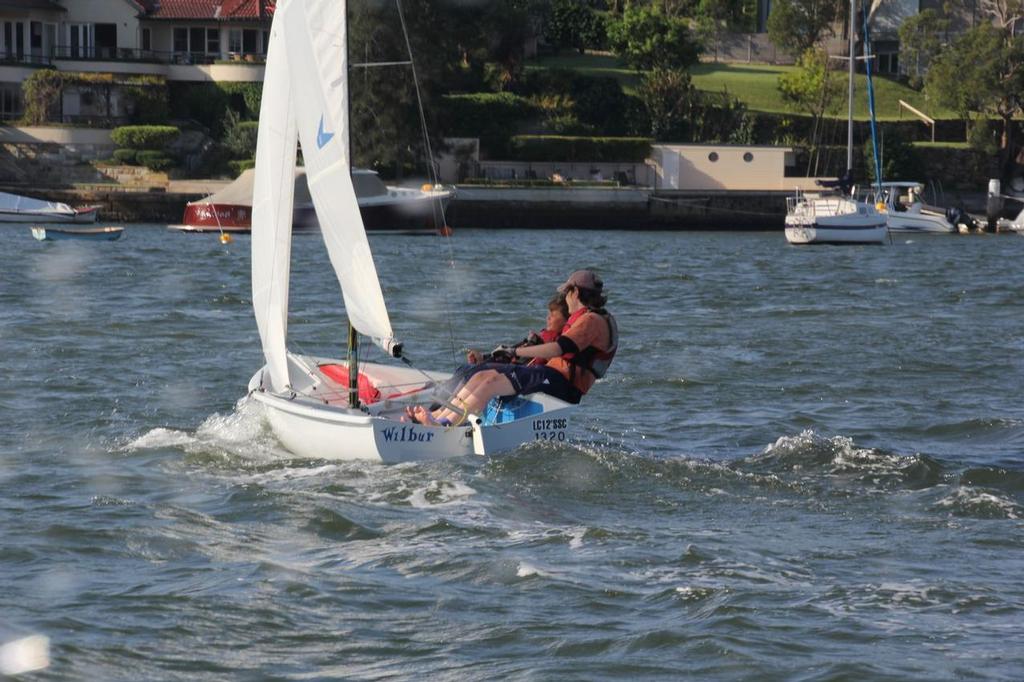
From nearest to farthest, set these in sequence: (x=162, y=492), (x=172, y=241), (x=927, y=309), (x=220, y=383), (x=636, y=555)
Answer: (x=636, y=555) → (x=162, y=492) → (x=220, y=383) → (x=927, y=309) → (x=172, y=241)

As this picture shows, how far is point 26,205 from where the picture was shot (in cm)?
4844

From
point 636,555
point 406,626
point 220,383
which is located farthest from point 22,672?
point 220,383

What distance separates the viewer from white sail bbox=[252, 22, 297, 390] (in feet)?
43.5

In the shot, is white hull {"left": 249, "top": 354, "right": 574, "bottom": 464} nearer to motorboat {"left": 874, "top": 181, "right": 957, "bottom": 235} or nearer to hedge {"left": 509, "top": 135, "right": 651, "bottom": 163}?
motorboat {"left": 874, "top": 181, "right": 957, "bottom": 235}

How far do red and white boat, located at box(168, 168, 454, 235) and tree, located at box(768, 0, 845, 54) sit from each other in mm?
22339

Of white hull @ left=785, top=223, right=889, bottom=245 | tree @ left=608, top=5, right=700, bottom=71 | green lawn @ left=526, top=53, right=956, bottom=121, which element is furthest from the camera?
green lawn @ left=526, top=53, right=956, bottom=121

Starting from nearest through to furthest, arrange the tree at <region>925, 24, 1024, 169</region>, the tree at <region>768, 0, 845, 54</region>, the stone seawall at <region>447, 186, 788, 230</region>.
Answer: the stone seawall at <region>447, 186, 788, 230</region>, the tree at <region>925, 24, 1024, 169</region>, the tree at <region>768, 0, 845, 54</region>

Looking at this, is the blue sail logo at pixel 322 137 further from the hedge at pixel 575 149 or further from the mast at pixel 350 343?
the hedge at pixel 575 149

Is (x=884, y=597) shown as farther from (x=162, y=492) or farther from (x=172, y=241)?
(x=172, y=241)

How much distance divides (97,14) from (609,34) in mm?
18708

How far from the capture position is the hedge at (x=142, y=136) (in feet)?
181

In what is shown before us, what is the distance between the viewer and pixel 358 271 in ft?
41.9

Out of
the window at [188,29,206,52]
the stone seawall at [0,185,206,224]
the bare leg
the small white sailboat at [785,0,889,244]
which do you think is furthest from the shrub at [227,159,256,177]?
the bare leg

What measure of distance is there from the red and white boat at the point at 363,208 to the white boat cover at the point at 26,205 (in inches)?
125
